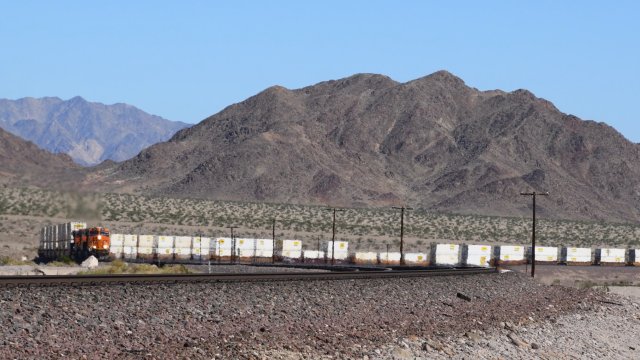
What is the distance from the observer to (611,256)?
10700 centimetres

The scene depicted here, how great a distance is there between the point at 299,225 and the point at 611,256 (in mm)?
54082

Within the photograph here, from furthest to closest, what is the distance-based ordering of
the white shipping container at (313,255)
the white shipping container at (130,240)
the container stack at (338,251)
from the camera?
1. the container stack at (338,251)
2. the white shipping container at (313,255)
3. the white shipping container at (130,240)

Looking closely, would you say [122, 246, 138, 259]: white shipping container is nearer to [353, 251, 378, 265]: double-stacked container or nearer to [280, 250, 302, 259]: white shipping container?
[280, 250, 302, 259]: white shipping container

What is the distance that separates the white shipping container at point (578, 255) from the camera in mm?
104750

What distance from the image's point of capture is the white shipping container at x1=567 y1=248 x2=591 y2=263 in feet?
344

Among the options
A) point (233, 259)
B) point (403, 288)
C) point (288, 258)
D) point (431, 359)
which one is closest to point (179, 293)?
point (431, 359)

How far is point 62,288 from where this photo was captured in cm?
2903

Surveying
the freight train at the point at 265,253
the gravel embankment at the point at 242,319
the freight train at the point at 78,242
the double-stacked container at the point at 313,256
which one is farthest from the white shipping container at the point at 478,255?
the gravel embankment at the point at 242,319

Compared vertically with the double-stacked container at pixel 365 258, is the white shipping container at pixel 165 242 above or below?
above

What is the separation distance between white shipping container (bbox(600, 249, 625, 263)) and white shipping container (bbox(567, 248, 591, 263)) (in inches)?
50.4

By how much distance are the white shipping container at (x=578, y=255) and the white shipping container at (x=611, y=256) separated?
50.4 inches

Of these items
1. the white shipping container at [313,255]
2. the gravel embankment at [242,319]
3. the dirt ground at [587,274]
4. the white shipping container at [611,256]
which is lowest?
the dirt ground at [587,274]

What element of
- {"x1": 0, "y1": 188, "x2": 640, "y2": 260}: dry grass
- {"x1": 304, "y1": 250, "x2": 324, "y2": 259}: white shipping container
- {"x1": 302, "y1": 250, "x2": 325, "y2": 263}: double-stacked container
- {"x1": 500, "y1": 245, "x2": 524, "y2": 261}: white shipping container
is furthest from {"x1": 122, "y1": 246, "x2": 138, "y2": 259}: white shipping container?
{"x1": 500, "y1": 245, "x2": 524, "y2": 261}: white shipping container

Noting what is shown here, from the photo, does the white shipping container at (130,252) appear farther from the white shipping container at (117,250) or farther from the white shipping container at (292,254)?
the white shipping container at (292,254)
